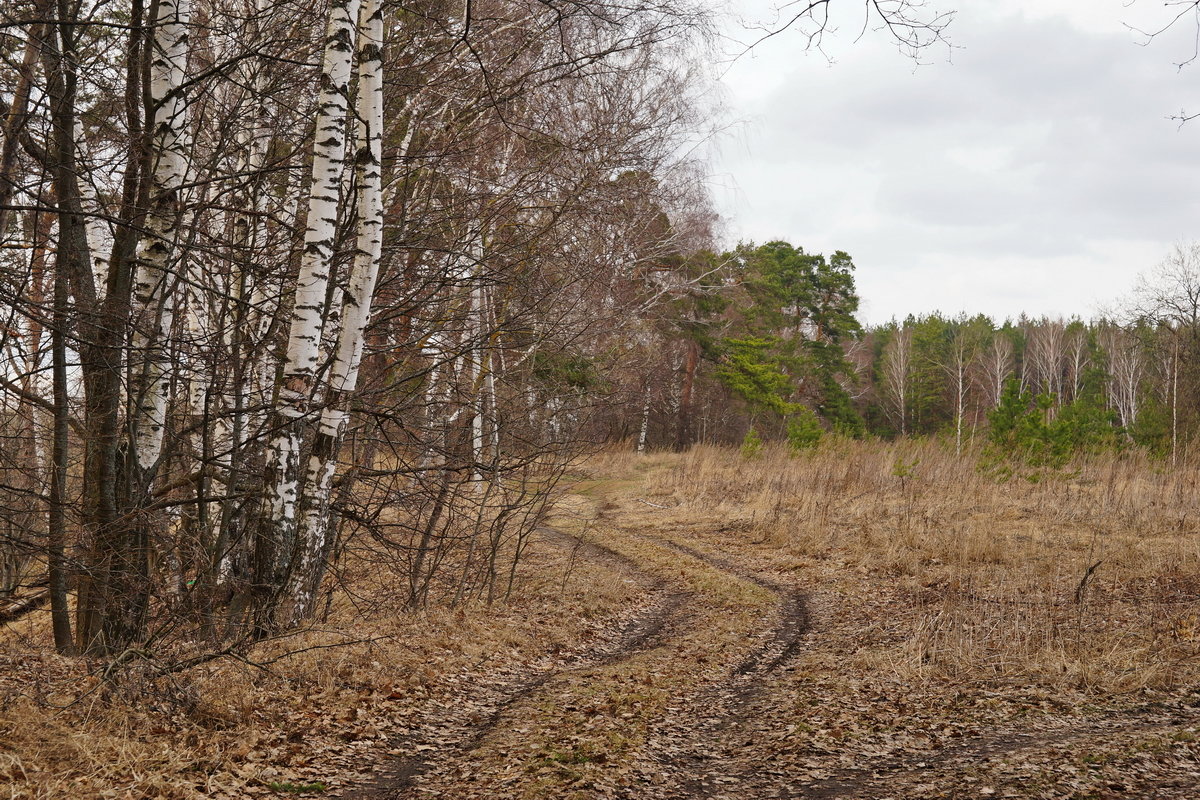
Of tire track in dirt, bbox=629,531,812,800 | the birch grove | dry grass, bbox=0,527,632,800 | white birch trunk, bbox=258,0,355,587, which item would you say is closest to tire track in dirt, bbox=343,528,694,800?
dry grass, bbox=0,527,632,800

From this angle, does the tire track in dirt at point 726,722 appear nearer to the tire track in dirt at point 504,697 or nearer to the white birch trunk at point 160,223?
the tire track in dirt at point 504,697

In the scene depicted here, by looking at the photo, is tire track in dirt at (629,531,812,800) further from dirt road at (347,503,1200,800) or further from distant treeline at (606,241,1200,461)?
distant treeline at (606,241,1200,461)

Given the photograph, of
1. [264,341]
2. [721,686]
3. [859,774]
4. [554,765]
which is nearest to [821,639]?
[721,686]

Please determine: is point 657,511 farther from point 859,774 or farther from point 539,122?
point 859,774

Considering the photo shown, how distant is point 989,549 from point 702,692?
234 inches

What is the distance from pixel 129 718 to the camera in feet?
14.1

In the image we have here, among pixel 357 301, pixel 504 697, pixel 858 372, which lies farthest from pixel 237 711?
pixel 858 372

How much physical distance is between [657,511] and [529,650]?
10232mm

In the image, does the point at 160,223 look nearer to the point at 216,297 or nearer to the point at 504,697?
the point at 216,297

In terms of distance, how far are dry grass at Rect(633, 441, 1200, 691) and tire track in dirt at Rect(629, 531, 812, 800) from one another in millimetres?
835

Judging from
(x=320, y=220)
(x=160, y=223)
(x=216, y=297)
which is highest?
(x=320, y=220)

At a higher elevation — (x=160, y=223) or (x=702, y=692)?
(x=160, y=223)

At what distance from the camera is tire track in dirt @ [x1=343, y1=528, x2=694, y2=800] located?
4387 mm

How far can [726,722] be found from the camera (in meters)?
5.42
